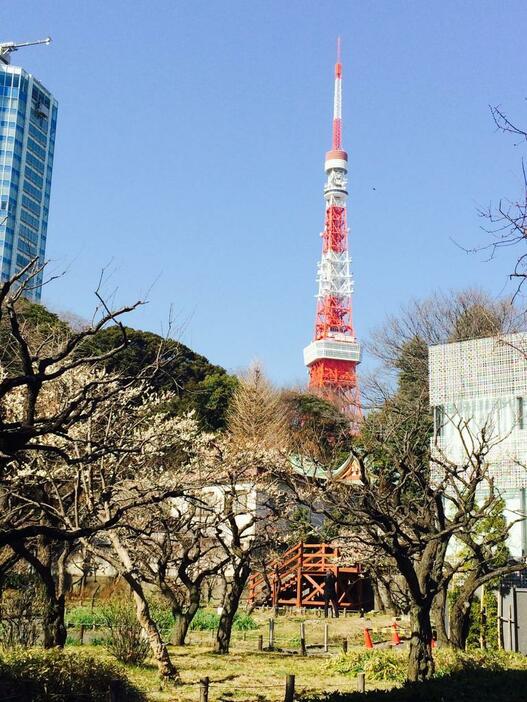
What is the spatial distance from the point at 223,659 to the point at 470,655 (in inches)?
209

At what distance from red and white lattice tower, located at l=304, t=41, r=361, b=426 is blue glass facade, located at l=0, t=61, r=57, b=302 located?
40.6 m

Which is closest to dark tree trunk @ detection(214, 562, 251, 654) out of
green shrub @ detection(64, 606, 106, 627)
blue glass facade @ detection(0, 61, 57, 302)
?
green shrub @ detection(64, 606, 106, 627)

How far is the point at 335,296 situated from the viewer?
254 ft

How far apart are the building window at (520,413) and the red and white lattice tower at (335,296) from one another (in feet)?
122

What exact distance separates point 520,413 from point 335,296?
55.7 m

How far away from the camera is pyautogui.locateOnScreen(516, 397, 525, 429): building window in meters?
22.0

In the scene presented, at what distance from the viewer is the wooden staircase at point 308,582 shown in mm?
28984

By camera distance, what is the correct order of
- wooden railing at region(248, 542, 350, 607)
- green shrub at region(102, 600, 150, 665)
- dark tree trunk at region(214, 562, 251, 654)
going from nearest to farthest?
green shrub at region(102, 600, 150, 665), dark tree trunk at region(214, 562, 251, 654), wooden railing at region(248, 542, 350, 607)

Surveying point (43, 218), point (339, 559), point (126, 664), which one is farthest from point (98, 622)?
point (43, 218)

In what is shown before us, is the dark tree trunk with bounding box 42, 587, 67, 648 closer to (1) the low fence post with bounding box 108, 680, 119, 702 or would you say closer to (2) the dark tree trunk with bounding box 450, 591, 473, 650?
(1) the low fence post with bounding box 108, 680, 119, 702

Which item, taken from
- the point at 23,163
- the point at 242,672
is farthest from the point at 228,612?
the point at 23,163

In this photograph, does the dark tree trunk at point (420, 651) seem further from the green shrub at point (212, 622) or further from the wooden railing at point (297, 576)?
the wooden railing at point (297, 576)

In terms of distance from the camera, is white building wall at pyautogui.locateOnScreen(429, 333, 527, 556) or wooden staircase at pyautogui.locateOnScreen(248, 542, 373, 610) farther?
wooden staircase at pyautogui.locateOnScreen(248, 542, 373, 610)

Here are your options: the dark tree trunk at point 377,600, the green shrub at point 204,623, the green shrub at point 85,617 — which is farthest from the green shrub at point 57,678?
the dark tree trunk at point 377,600
